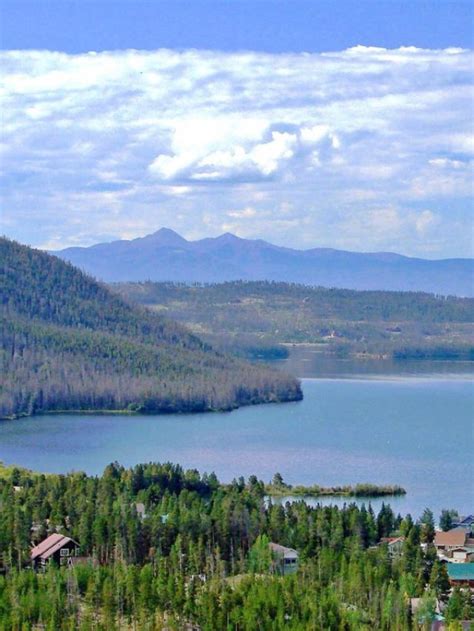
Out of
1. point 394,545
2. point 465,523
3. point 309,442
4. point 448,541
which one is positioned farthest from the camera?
point 309,442

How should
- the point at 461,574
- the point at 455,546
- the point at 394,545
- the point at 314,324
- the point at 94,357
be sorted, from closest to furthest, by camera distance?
the point at 461,574 → the point at 394,545 → the point at 455,546 → the point at 94,357 → the point at 314,324

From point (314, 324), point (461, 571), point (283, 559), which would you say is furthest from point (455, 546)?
point (314, 324)

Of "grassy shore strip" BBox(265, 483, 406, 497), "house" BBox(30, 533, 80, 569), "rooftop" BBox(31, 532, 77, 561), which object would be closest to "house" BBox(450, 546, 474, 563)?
"house" BBox(30, 533, 80, 569)

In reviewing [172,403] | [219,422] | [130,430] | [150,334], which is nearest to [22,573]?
[130,430]

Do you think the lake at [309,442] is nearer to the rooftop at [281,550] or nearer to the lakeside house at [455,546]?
the lakeside house at [455,546]

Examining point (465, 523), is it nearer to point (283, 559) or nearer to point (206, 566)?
point (283, 559)

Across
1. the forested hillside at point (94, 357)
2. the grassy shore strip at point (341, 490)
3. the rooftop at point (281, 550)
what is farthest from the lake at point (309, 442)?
the rooftop at point (281, 550)

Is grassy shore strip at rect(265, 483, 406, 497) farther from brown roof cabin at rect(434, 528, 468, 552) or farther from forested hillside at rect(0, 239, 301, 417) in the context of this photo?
forested hillside at rect(0, 239, 301, 417)

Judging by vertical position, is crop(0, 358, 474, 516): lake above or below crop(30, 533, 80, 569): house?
above
